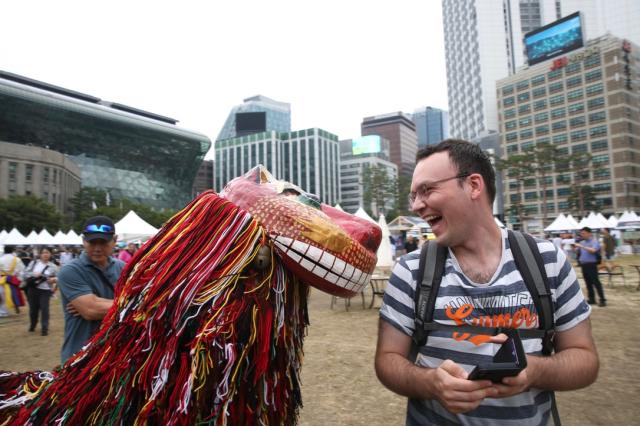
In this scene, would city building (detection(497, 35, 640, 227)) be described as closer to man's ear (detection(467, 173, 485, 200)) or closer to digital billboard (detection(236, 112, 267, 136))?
man's ear (detection(467, 173, 485, 200))

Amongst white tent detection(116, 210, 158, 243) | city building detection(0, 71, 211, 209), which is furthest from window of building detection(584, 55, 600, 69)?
city building detection(0, 71, 211, 209)

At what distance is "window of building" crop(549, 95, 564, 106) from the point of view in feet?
206

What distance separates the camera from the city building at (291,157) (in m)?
95.7

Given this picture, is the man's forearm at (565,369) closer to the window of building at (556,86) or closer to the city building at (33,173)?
the city building at (33,173)

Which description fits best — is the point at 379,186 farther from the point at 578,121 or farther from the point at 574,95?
the point at 574,95

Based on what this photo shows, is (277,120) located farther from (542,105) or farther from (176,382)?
(176,382)

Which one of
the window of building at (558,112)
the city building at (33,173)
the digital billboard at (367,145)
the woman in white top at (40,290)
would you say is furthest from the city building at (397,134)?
the woman in white top at (40,290)

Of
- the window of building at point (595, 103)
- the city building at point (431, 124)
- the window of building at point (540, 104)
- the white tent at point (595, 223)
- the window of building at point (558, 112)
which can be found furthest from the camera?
the city building at point (431, 124)

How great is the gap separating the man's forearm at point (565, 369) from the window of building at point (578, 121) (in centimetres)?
7423

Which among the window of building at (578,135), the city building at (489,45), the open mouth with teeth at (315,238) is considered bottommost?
the open mouth with teeth at (315,238)

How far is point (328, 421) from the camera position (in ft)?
11.7

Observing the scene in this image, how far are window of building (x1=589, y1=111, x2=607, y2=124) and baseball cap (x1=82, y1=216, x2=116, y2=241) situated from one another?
2911 inches

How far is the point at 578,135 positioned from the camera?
60719 mm

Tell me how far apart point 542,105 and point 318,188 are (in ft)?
186
